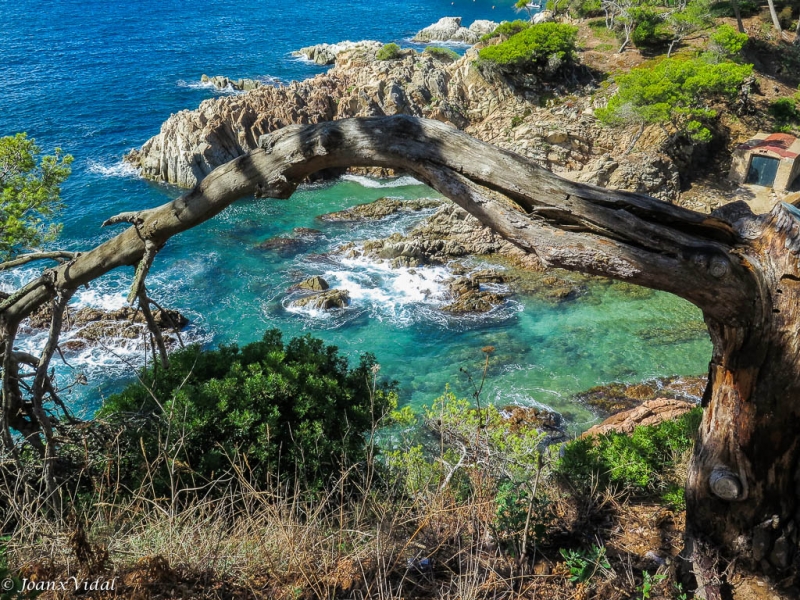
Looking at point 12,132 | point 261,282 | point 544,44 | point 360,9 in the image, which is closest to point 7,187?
point 261,282

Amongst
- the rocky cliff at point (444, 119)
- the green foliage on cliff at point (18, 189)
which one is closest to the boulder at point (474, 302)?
the rocky cliff at point (444, 119)

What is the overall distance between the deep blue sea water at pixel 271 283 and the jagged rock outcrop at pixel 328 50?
64.6 inches

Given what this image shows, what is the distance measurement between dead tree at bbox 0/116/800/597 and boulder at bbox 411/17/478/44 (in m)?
51.2

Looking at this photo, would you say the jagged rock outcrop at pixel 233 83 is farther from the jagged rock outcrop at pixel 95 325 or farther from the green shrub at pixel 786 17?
the green shrub at pixel 786 17

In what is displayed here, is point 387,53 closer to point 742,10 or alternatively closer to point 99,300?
point 742,10

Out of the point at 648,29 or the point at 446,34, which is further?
the point at 446,34

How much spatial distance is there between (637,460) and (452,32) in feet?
171

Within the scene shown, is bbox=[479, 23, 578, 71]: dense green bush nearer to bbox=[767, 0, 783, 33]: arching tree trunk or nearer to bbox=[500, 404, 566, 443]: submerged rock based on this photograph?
bbox=[767, 0, 783, 33]: arching tree trunk

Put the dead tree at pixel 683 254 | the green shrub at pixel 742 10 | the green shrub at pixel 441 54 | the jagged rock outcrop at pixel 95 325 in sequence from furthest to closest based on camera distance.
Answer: the green shrub at pixel 441 54 < the green shrub at pixel 742 10 < the jagged rock outcrop at pixel 95 325 < the dead tree at pixel 683 254

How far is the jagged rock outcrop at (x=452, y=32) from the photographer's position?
5141 cm

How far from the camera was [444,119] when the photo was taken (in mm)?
31438

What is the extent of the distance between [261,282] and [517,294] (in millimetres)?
8782

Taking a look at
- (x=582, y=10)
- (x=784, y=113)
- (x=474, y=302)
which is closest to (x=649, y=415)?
(x=474, y=302)

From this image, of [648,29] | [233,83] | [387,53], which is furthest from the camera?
[233,83]
